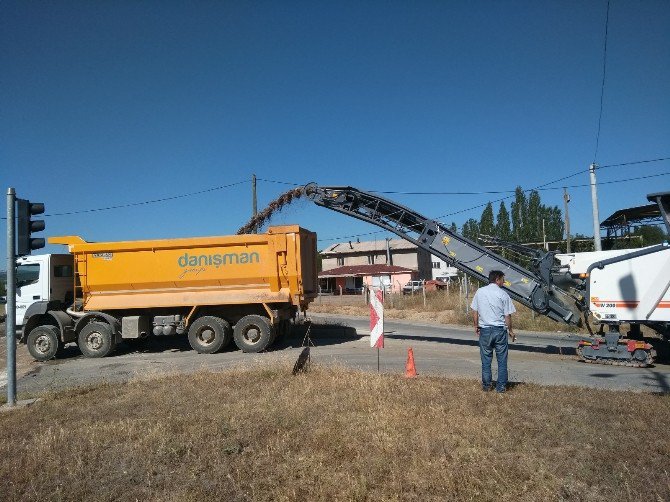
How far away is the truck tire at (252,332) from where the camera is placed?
45.8ft

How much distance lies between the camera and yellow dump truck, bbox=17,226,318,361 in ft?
46.4

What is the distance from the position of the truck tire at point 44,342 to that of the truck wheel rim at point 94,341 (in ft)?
2.62

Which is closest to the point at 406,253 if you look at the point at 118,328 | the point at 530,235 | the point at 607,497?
the point at 530,235

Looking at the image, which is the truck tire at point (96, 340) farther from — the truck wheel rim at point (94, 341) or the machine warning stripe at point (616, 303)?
the machine warning stripe at point (616, 303)

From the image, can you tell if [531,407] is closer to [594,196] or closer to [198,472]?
[198,472]

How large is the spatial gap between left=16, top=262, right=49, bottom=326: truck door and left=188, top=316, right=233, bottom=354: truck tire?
432 cm

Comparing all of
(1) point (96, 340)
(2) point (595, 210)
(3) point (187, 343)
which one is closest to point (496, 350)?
(1) point (96, 340)

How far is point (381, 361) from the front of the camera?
38.9ft

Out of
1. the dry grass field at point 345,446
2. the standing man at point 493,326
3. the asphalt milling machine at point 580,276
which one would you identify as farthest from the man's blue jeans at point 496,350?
the asphalt milling machine at point 580,276

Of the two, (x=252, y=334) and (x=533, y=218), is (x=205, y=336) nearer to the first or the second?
(x=252, y=334)

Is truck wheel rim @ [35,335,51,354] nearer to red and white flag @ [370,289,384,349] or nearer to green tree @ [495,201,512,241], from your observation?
red and white flag @ [370,289,384,349]

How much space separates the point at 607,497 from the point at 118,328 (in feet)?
44.1

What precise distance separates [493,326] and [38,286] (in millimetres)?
12728

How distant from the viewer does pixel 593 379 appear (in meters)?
9.40
